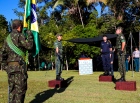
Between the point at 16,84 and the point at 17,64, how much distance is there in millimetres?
406

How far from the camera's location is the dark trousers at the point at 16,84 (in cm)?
521

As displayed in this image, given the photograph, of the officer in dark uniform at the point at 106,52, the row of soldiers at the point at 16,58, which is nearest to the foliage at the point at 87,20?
the officer in dark uniform at the point at 106,52

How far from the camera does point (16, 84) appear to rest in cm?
523

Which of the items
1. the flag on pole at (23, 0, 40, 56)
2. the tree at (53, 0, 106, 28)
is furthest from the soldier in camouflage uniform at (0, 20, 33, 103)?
the tree at (53, 0, 106, 28)

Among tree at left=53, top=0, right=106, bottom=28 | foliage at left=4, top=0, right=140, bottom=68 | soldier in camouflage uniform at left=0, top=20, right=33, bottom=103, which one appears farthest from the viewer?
tree at left=53, top=0, right=106, bottom=28

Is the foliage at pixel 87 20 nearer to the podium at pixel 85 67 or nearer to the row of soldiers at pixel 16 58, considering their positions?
the podium at pixel 85 67

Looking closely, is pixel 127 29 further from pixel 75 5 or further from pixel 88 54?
pixel 75 5

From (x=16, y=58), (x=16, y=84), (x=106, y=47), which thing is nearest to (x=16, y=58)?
(x=16, y=58)

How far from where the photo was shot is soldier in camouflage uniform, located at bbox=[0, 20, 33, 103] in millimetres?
5168

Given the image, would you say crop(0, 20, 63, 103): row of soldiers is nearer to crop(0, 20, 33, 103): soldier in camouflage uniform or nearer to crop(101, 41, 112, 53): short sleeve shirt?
crop(0, 20, 33, 103): soldier in camouflage uniform

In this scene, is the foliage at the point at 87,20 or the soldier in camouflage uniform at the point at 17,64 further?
the foliage at the point at 87,20

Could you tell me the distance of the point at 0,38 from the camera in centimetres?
2339

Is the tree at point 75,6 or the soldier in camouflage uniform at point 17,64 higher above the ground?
the tree at point 75,6

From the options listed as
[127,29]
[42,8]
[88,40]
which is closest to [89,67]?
[88,40]
